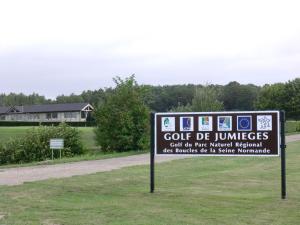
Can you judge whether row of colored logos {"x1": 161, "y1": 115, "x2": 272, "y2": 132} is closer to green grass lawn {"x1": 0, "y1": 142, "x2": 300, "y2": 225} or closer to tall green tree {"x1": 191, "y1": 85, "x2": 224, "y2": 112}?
green grass lawn {"x1": 0, "y1": 142, "x2": 300, "y2": 225}

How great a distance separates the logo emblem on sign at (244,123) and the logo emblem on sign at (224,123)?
176 millimetres

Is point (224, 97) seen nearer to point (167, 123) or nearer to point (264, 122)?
point (167, 123)

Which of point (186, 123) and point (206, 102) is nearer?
point (186, 123)

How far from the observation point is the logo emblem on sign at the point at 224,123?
35.0ft

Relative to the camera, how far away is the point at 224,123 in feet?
35.2

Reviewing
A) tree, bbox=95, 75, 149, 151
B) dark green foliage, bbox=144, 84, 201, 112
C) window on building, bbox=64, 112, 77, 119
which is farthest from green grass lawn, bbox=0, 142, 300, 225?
dark green foliage, bbox=144, 84, 201, 112

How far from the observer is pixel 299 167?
16828mm

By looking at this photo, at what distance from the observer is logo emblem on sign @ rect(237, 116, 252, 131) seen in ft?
34.6

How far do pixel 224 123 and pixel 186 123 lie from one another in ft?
2.55

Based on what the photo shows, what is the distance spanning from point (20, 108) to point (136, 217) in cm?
12642

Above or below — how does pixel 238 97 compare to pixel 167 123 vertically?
above

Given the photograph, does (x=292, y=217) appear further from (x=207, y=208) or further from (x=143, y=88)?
(x=143, y=88)

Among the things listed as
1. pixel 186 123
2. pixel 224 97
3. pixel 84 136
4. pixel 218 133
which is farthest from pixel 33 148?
pixel 224 97

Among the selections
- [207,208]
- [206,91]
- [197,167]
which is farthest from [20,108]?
[207,208]
